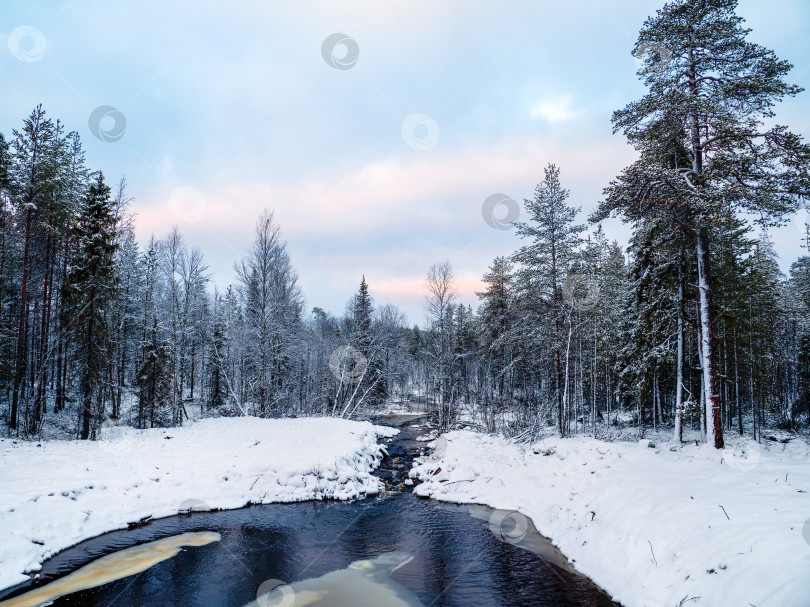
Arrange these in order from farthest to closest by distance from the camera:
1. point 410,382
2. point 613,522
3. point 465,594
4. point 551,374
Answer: point 410,382, point 551,374, point 613,522, point 465,594

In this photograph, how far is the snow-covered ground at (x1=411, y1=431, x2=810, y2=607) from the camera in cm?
615

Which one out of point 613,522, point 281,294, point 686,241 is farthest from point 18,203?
point 686,241

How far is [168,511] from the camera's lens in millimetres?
12898

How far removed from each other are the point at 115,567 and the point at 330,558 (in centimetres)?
524

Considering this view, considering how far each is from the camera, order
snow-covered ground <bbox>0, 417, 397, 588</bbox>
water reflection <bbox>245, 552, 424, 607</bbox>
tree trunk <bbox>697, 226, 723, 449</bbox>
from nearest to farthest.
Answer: water reflection <bbox>245, 552, 424, 607</bbox>
snow-covered ground <bbox>0, 417, 397, 588</bbox>
tree trunk <bbox>697, 226, 723, 449</bbox>

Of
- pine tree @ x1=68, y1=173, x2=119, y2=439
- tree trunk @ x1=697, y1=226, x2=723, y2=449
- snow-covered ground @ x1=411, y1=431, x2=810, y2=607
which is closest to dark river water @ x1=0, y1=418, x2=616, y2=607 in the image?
snow-covered ground @ x1=411, y1=431, x2=810, y2=607

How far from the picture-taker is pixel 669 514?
27.9 feet

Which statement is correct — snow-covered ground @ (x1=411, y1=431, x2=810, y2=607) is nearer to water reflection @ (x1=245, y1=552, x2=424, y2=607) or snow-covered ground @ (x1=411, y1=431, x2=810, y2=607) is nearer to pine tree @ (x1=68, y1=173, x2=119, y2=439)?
water reflection @ (x1=245, y1=552, x2=424, y2=607)

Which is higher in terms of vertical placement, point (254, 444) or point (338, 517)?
point (254, 444)

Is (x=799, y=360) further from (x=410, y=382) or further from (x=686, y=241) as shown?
(x=410, y=382)

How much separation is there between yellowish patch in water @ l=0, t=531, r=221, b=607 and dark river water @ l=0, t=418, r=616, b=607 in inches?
10.8

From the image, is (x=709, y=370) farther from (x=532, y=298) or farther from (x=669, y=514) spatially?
(x=532, y=298)

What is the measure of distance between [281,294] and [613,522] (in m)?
26.5

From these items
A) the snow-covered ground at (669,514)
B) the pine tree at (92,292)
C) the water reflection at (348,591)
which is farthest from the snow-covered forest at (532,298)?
the water reflection at (348,591)
